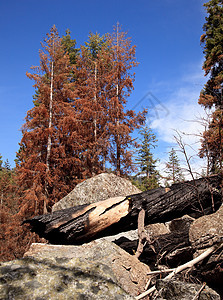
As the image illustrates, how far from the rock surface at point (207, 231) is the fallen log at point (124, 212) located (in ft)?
3.77

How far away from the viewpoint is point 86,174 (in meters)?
14.7

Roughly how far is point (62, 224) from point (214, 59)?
1496cm

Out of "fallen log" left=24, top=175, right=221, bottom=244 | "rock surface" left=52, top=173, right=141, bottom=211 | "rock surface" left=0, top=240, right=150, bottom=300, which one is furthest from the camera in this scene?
"rock surface" left=52, top=173, right=141, bottom=211

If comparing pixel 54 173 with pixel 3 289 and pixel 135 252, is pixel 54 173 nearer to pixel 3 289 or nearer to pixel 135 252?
pixel 135 252

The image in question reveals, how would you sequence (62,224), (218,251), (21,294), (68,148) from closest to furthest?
(21,294)
(218,251)
(62,224)
(68,148)

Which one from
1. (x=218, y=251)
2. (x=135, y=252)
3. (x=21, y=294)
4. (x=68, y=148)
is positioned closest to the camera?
(x=21, y=294)

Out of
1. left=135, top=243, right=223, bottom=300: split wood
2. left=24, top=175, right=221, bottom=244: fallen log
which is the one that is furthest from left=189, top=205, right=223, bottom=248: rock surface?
left=24, top=175, right=221, bottom=244: fallen log

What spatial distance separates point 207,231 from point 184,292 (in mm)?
1763

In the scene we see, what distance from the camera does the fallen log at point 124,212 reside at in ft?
17.9

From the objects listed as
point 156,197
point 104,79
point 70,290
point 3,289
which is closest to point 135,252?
point 156,197

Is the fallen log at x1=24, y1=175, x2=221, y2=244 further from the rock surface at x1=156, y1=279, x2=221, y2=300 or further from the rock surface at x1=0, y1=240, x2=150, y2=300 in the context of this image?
the rock surface at x1=0, y1=240, x2=150, y2=300

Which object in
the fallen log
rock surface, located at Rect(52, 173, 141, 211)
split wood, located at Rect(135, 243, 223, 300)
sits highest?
rock surface, located at Rect(52, 173, 141, 211)

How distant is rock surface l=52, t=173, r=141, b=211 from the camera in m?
Result: 8.24

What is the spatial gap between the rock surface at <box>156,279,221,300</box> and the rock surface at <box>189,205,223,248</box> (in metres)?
1.26
